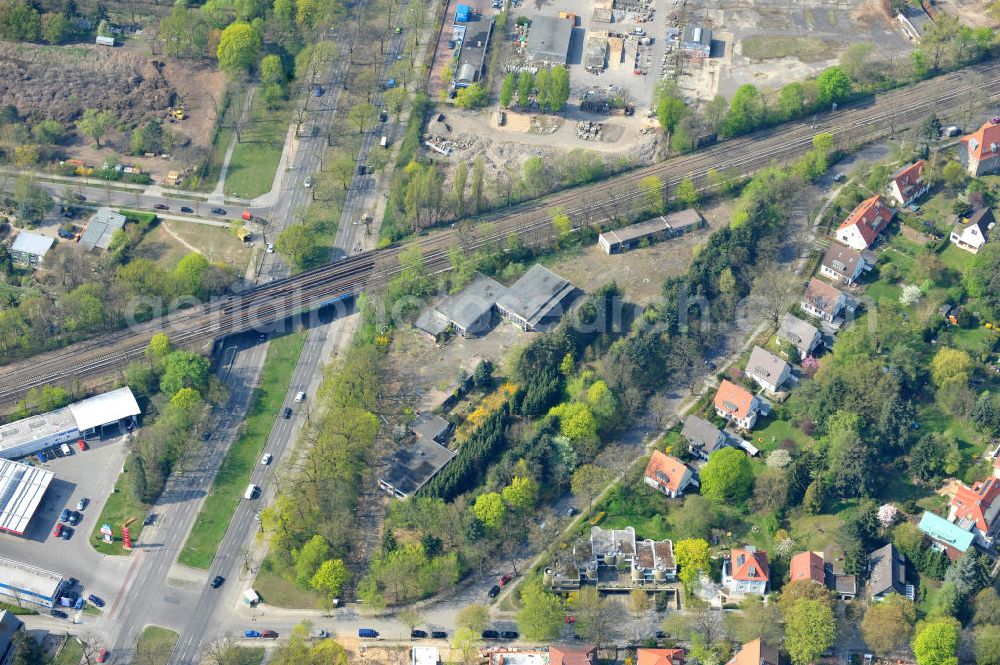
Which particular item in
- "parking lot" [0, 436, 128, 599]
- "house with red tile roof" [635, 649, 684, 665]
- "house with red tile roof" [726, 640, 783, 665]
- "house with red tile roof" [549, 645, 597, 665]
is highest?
"house with red tile roof" [726, 640, 783, 665]

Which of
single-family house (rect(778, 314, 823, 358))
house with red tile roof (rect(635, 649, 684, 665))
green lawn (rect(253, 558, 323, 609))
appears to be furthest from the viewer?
single-family house (rect(778, 314, 823, 358))

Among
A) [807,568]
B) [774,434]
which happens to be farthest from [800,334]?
[807,568]

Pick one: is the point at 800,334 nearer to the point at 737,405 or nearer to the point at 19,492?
the point at 737,405

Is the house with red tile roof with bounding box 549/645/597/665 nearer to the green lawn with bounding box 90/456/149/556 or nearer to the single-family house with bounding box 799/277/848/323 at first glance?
the green lawn with bounding box 90/456/149/556

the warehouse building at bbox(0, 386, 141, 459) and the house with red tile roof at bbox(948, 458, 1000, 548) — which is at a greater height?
the house with red tile roof at bbox(948, 458, 1000, 548)

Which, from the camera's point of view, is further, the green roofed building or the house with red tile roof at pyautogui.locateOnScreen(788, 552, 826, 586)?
the green roofed building


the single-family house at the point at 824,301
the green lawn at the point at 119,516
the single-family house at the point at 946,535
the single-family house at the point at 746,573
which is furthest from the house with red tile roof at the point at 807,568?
the green lawn at the point at 119,516

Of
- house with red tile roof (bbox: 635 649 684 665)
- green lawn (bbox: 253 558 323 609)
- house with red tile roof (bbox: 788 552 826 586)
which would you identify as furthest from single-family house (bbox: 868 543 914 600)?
green lawn (bbox: 253 558 323 609)
